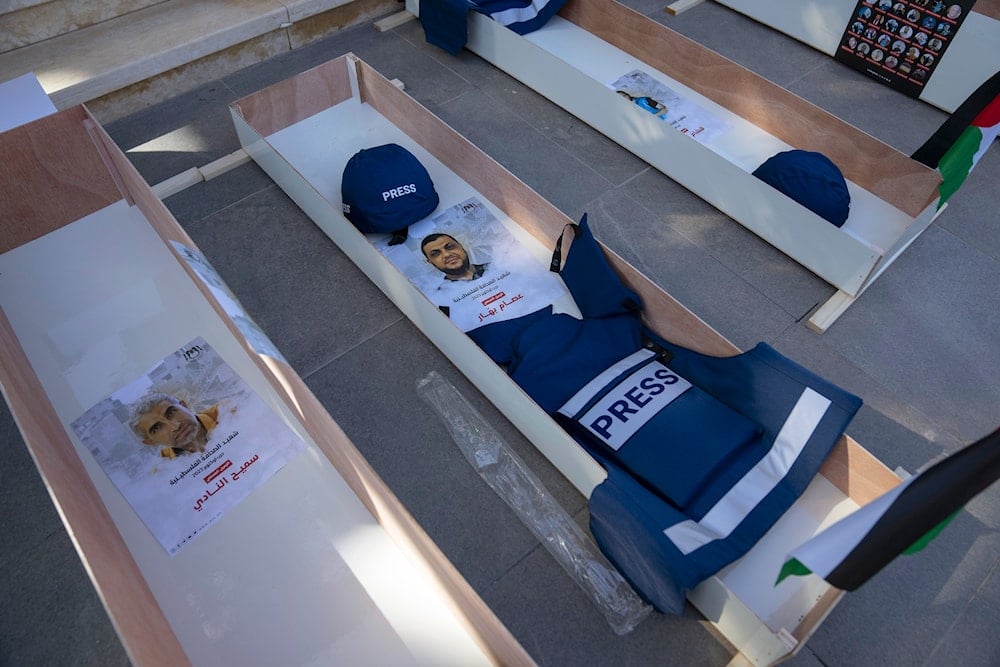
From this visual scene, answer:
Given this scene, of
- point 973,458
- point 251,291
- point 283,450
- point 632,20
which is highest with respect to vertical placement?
point 973,458

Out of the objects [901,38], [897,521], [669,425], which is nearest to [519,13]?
[901,38]

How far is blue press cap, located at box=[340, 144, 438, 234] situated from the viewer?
7.90 feet

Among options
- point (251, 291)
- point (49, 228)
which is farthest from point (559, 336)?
point (49, 228)

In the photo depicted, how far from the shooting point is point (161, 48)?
309cm

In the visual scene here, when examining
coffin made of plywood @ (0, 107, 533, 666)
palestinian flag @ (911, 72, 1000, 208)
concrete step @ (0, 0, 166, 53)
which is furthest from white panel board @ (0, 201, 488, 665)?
palestinian flag @ (911, 72, 1000, 208)

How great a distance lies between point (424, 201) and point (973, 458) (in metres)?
1.82

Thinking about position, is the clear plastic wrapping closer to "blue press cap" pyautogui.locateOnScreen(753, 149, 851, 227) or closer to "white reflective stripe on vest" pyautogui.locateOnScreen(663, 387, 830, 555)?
"white reflective stripe on vest" pyautogui.locateOnScreen(663, 387, 830, 555)

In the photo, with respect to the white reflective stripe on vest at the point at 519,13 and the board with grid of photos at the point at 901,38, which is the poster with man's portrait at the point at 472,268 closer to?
the white reflective stripe on vest at the point at 519,13

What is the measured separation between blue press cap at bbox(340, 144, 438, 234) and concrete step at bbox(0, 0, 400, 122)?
4.11 feet

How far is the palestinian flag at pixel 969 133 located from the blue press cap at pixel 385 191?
1756 millimetres

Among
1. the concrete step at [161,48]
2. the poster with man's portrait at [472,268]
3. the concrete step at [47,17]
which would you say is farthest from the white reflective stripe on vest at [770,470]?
the concrete step at [47,17]

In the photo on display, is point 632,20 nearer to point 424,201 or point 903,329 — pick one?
point 424,201

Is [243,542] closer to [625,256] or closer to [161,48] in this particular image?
[625,256]

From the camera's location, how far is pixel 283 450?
1.80m
